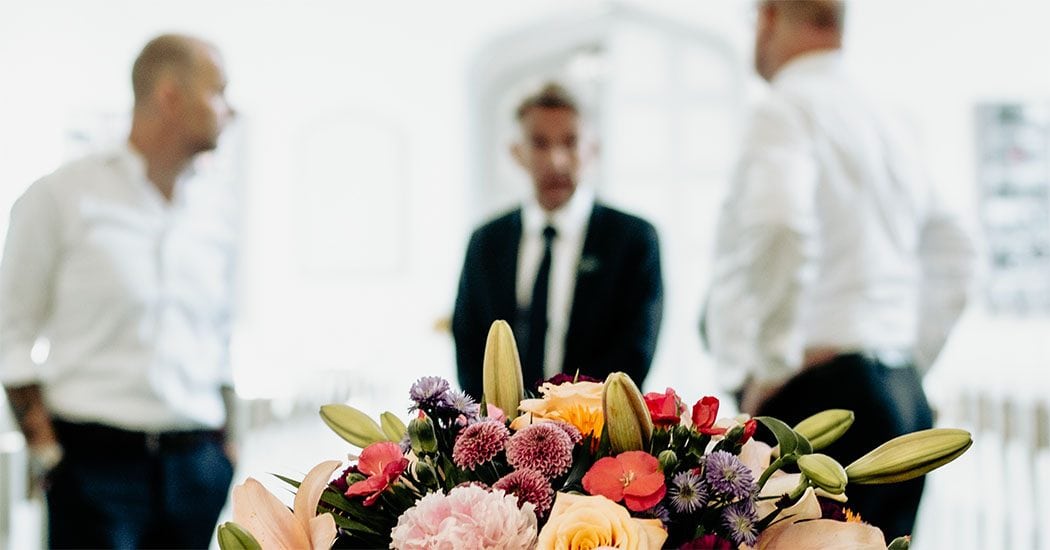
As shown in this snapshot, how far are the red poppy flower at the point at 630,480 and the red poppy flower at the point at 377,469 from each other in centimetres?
13

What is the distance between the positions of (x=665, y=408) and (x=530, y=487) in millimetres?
125

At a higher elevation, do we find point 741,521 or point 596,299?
point 741,521

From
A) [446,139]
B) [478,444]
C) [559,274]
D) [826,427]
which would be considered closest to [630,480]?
[478,444]

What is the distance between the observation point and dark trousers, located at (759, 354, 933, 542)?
2033mm

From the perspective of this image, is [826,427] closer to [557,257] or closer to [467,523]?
[467,523]

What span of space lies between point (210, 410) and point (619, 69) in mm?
4345

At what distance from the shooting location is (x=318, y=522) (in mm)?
747

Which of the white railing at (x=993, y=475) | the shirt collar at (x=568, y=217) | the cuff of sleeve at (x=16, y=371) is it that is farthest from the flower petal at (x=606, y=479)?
the white railing at (x=993, y=475)

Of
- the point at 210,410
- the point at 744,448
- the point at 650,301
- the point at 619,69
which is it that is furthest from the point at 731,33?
the point at 744,448

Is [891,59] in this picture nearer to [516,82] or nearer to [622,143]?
[622,143]

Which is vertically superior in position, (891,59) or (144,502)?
(891,59)

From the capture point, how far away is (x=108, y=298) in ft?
7.09

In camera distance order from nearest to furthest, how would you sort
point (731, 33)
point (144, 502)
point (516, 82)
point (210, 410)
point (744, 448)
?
point (744, 448), point (144, 502), point (210, 410), point (731, 33), point (516, 82)

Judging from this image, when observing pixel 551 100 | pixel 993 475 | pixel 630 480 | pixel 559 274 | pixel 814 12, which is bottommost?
pixel 993 475
